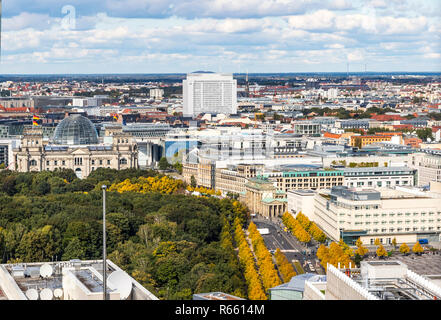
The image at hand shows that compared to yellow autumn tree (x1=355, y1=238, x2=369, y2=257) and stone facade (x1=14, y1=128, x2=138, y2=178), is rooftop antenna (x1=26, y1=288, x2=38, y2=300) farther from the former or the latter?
stone facade (x1=14, y1=128, x2=138, y2=178)

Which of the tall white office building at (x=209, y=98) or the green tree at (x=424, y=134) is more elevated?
the tall white office building at (x=209, y=98)

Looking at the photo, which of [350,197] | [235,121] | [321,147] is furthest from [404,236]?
[235,121]

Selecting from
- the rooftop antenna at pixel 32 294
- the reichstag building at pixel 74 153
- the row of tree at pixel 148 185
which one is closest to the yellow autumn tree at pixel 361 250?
the row of tree at pixel 148 185

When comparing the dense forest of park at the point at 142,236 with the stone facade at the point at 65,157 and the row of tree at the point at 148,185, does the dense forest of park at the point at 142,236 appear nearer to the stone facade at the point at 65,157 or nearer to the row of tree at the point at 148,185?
the row of tree at the point at 148,185

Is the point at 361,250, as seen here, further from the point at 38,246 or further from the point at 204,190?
the point at 204,190

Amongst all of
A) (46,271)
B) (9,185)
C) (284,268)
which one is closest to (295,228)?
(284,268)
